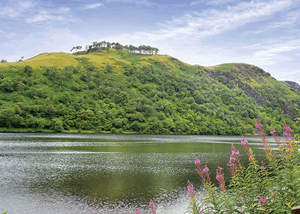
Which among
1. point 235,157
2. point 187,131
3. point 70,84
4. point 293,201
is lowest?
point 187,131

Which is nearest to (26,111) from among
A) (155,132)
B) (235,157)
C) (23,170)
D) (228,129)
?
(155,132)

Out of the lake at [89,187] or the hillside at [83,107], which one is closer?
→ the lake at [89,187]

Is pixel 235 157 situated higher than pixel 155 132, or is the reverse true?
pixel 235 157

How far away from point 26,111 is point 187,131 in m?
111

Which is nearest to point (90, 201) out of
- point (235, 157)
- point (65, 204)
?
point (65, 204)

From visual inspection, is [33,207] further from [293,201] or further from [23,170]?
[293,201]

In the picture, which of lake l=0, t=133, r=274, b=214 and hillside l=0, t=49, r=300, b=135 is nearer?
lake l=0, t=133, r=274, b=214

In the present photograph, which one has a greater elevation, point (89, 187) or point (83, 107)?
point (83, 107)

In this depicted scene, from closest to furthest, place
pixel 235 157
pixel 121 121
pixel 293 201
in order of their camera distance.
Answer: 1. pixel 293 201
2. pixel 235 157
3. pixel 121 121

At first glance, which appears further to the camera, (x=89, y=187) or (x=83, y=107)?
(x=83, y=107)

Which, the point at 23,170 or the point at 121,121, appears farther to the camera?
the point at 121,121

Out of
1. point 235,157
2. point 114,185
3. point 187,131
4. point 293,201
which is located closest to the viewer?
point 293,201

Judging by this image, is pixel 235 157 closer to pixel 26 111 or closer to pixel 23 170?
pixel 23 170

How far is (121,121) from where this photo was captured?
148m
